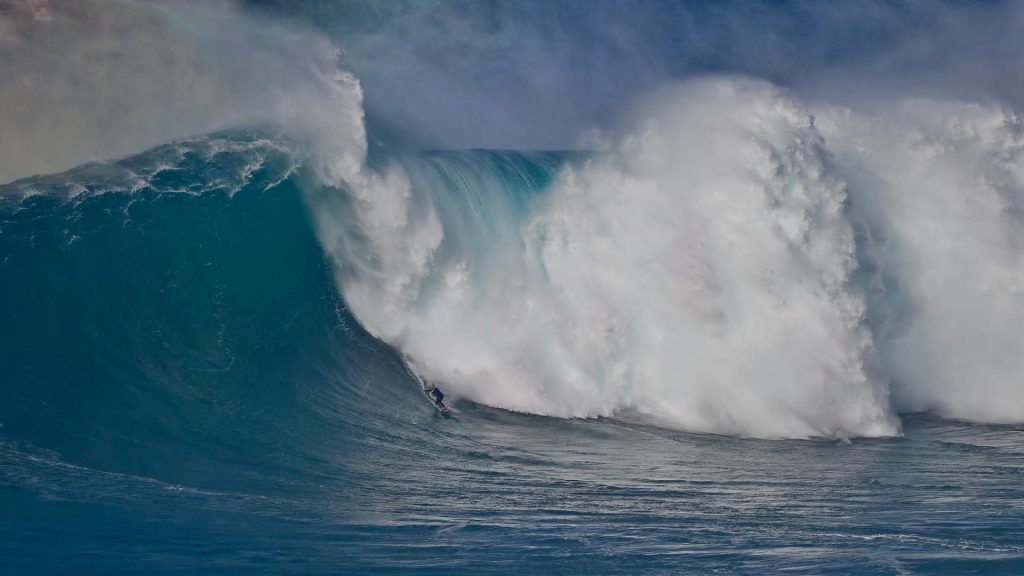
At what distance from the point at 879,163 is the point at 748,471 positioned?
21.8ft

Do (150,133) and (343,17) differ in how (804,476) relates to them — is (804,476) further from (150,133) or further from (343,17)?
(343,17)

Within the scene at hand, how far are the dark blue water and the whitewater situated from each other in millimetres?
49

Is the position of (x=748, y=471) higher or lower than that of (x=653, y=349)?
lower

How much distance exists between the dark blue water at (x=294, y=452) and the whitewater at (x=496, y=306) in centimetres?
5

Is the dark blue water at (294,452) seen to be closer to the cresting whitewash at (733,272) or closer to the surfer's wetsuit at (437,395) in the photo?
the surfer's wetsuit at (437,395)

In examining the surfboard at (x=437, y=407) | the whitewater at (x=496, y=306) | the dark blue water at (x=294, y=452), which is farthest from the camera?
the surfboard at (x=437, y=407)

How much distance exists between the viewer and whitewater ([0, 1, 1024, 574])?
27.0 feet

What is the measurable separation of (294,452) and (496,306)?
420cm

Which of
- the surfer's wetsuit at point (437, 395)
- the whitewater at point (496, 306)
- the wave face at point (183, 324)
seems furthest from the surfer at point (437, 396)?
the wave face at point (183, 324)

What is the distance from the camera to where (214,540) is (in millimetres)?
6605

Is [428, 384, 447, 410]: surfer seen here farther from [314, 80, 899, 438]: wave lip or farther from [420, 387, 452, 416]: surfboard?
[314, 80, 899, 438]: wave lip

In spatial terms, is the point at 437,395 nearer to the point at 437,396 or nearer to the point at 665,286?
the point at 437,396

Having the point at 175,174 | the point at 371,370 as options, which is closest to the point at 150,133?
the point at 175,174

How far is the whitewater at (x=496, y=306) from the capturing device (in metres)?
8.22
